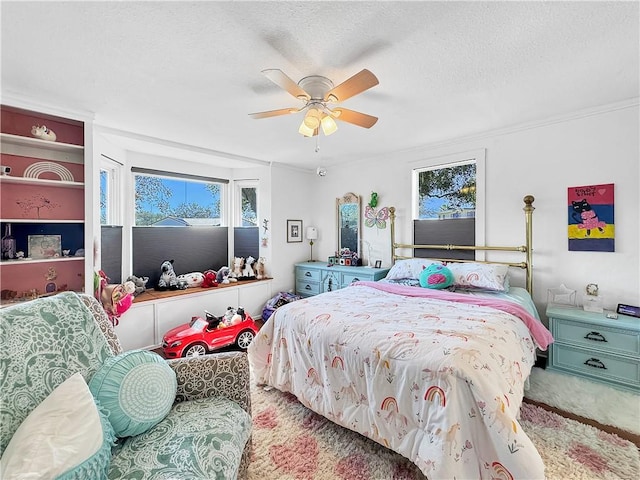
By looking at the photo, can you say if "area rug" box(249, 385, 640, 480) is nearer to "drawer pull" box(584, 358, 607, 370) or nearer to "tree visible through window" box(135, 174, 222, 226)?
"drawer pull" box(584, 358, 607, 370)

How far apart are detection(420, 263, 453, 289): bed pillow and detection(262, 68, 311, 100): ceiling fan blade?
6.97ft

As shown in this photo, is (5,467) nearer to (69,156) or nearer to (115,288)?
(115,288)

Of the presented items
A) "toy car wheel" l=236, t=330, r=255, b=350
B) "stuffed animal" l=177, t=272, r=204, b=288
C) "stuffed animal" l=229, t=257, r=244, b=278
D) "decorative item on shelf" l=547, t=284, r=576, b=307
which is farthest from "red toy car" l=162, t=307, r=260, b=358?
"decorative item on shelf" l=547, t=284, r=576, b=307

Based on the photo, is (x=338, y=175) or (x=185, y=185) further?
(x=338, y=175)

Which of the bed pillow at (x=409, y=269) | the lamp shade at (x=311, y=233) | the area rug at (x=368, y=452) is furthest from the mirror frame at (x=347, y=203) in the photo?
the area rug at (x=368, y=452)

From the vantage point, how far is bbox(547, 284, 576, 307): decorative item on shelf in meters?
2.79

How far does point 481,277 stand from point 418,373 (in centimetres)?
183

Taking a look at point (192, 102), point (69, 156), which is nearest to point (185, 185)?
point (69, 156)

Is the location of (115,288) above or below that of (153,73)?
below

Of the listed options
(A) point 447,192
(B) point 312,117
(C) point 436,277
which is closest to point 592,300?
(C) point 436,277

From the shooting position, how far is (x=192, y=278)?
→ 402 centimetres

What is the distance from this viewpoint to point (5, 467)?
0.89 metres

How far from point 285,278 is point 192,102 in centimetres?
301

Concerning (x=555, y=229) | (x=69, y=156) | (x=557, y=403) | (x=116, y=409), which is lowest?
(x=557, y=403)
